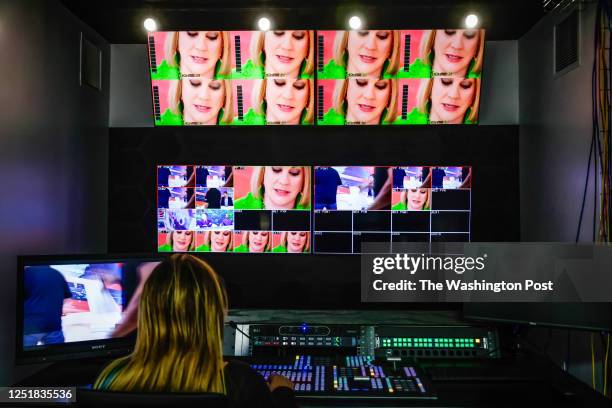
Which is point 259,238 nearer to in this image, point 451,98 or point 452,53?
point 451,98

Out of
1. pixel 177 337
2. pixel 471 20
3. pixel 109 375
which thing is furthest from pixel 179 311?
pixel 471 20

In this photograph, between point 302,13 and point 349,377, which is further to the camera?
point 302,13

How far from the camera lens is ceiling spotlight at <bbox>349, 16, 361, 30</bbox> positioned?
8.73ft

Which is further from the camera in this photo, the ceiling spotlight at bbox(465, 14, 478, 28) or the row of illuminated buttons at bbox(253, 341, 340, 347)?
the ceiling spotlight at bbox(465, 14, 478, 28)

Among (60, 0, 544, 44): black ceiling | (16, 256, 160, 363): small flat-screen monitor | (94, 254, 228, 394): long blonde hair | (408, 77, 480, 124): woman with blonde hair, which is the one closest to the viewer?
(94, 254, 228, 394): long blonde hair

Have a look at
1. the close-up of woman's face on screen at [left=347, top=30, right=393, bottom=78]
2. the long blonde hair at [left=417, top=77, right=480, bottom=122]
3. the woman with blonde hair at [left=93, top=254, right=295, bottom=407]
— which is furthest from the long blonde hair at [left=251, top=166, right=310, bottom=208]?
the woman with blonde hair at [left=93, top=254, right=295, bottom=407]

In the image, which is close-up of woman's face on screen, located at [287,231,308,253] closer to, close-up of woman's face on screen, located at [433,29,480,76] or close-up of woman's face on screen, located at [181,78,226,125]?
close-up of woman's face on screen, located at [181,78,226,125]

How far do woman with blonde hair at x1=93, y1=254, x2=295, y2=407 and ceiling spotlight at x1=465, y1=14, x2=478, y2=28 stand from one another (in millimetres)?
2194

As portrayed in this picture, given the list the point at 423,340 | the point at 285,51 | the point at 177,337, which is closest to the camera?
the point at 177,337

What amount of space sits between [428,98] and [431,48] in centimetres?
28

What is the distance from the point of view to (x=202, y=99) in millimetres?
2838

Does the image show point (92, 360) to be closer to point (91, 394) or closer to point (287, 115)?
point (91, 394)

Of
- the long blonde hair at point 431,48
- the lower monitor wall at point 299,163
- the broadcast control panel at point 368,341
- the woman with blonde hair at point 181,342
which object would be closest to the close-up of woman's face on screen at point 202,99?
the lower monitor wall at point 299,163

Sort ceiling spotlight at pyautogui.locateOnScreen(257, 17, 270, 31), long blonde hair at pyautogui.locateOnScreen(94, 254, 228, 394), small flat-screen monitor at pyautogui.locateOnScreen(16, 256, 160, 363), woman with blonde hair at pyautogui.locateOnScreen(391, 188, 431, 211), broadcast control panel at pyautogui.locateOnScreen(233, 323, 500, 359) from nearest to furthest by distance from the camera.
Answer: long blonde hair at pyautogui.locateOnScreen(94, 254, 228, 394) → small flat-screen monitor at pyautogui.locateOnScreen(16, 256, 160, 363) → broadcast control panel at pyautogui.locateOnScreen(233, 323, 500, 359) → ceiling spotlight at pyautogui.locateOnScreen(257, 17, 270, 31) → woman with blonde hair at pyautogui.locateOnScreen(391, 188, 431, 211)
